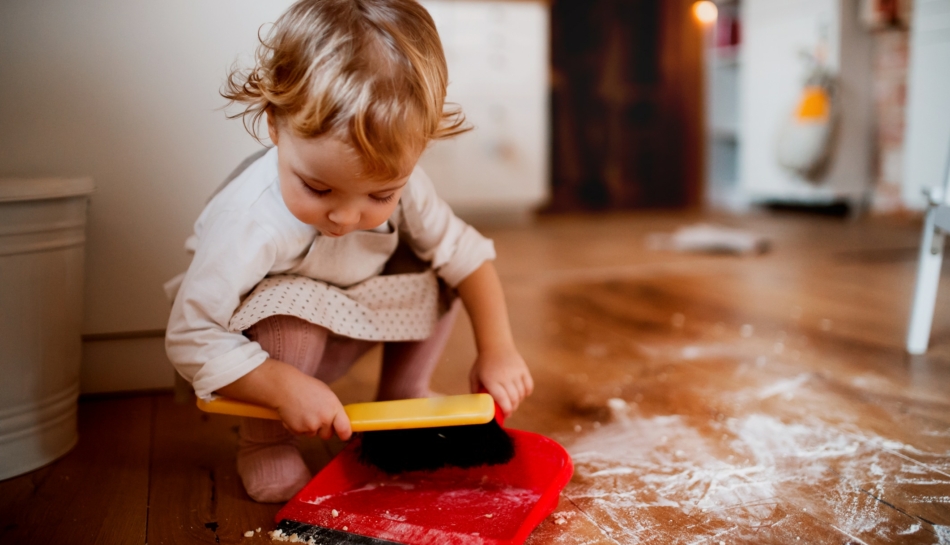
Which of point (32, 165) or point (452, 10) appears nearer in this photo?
point (32, 165)

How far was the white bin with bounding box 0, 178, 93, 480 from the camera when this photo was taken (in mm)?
702

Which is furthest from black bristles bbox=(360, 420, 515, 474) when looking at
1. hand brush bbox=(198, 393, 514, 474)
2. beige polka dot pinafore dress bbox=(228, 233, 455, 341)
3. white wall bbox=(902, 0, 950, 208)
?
white wall bbox=(902, 0, 950, 208)

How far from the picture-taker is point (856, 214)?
2.67 meters

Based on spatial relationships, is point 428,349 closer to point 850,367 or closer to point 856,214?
point 850,367

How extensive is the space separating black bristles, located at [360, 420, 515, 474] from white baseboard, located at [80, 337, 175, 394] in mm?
417

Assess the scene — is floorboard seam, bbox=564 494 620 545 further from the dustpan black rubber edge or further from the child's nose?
the child's nose

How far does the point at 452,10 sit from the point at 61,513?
233 cm

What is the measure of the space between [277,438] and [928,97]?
228 cm

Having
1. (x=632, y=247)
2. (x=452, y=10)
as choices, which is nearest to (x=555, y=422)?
(x=632, y=247)

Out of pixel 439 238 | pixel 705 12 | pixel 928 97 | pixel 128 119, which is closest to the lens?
pixel 439 238

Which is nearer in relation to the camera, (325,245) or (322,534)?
(322,534)

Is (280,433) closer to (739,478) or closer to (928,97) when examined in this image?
(739,478)

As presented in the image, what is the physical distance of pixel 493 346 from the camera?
0.74m

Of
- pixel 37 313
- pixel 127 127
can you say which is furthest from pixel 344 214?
pixel 127 127
